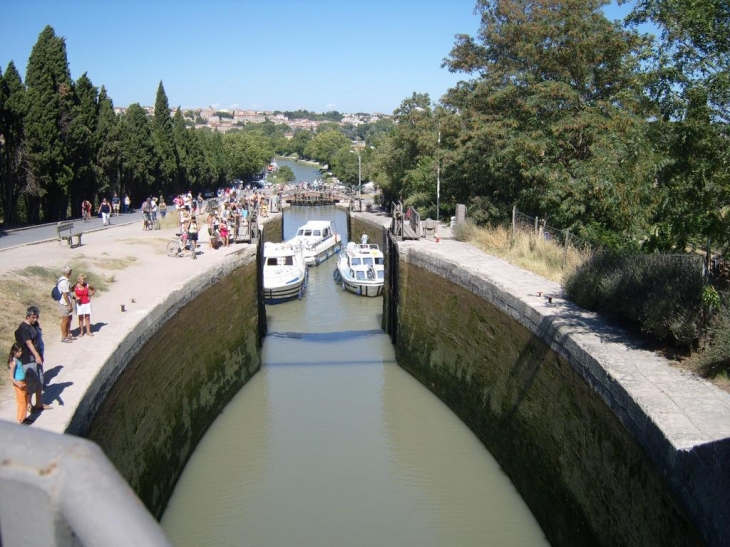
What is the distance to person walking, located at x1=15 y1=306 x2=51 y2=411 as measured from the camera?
7.13m

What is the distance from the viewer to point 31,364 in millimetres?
7199

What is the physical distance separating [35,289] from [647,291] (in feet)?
35.2

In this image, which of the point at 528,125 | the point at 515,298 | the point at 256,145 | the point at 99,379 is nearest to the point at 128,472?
the point at 99,379

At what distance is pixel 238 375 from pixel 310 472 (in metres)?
5.13

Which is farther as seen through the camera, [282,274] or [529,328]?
[282,274]

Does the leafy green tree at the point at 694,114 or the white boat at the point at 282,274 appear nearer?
the leafy green tree at the point at 694,114

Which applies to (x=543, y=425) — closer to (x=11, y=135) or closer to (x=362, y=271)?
(x=362, y=271)

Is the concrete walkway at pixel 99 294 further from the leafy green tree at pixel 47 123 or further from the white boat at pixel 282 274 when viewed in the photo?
the leafy green tree at pixel 47 123

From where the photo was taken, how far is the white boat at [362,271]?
25.4 metres

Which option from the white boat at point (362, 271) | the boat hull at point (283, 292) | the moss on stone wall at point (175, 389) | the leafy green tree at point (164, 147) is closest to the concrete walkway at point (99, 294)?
the moss on stone wall at point (175, 389)

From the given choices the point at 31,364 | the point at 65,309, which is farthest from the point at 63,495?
the point at 65,309

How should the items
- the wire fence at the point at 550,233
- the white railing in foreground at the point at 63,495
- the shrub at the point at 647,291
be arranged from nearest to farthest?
1. the white railing in foreground at the point at 63,495
2. the shrub at the point at 647,291
3. the wire fence at the point at 550,233

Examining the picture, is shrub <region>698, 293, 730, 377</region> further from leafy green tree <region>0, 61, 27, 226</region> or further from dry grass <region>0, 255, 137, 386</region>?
leafy green tree <region>0, 61, 27, 226</region>

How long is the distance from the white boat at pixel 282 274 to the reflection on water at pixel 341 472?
7.36m
